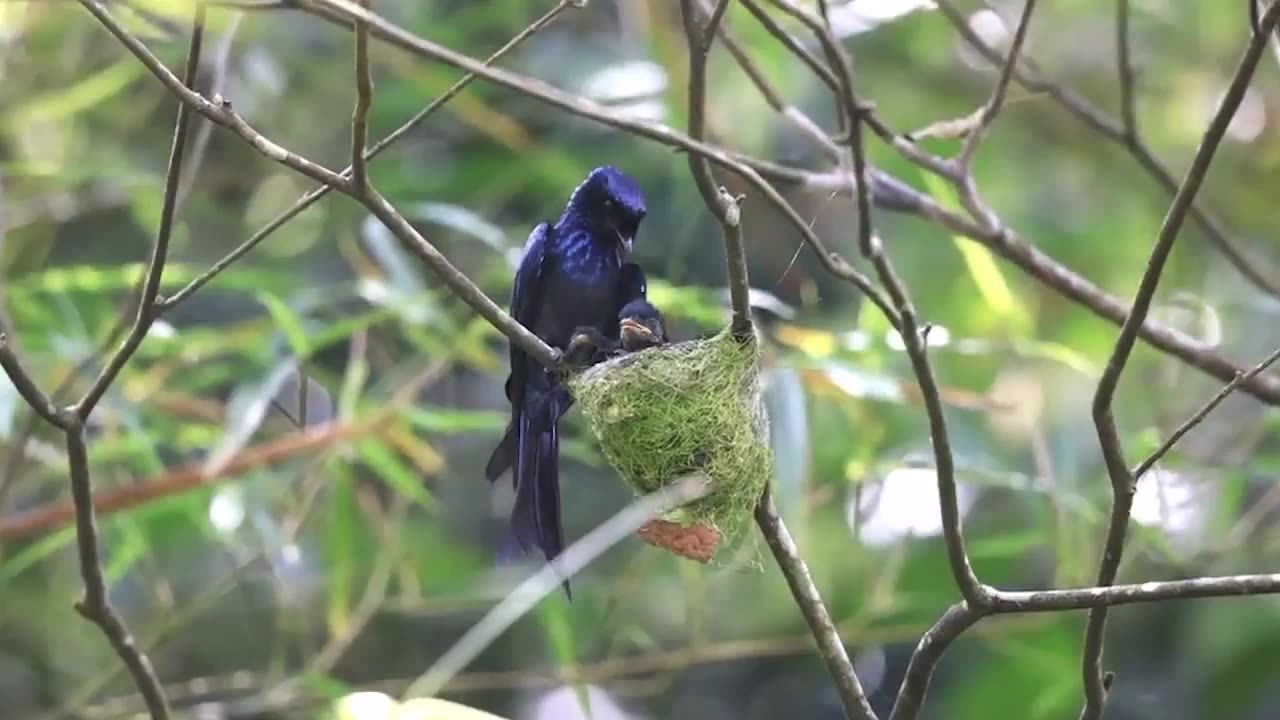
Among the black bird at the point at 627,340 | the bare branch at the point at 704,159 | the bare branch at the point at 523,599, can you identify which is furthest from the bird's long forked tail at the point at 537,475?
the bare branch at the point at 704,159

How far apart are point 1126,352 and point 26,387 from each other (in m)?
0.94

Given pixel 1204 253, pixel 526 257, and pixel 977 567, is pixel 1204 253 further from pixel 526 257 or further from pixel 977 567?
pixel 526 257

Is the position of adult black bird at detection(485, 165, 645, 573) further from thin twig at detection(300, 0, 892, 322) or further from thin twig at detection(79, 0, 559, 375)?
thin twig at detection(300, 0, 892, 322)

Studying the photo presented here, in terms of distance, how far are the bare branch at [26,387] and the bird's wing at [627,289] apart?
1179 mm

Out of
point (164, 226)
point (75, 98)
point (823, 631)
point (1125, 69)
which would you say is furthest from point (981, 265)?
point (75, 98)

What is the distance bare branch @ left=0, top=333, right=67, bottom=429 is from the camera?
133 centimetres

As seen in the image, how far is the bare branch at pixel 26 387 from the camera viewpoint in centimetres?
133

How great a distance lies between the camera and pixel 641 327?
2088mm

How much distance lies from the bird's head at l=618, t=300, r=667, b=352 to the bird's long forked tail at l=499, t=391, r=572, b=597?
18cm

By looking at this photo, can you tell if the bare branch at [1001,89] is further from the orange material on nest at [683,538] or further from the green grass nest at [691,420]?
the orange material on nest at [683,538]

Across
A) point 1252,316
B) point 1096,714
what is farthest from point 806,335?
point 1252,316

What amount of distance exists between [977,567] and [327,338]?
143cm

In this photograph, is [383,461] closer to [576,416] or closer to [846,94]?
[576,416]

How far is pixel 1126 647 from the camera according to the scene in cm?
366
